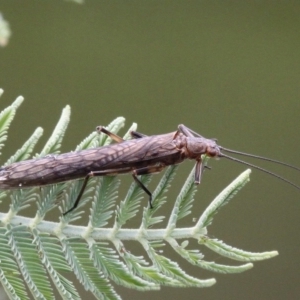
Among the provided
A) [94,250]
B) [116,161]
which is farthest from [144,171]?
[94,250]

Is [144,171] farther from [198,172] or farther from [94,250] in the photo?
[94,250]

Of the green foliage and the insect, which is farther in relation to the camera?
the insect

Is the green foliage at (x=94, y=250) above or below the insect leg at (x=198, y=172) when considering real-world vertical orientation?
below

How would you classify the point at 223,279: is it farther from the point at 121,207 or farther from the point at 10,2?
the point at 121,207

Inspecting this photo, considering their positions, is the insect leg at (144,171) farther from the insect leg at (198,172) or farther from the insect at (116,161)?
the insect leg at (198,172)

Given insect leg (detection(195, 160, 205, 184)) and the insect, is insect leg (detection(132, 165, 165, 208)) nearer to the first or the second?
the insect

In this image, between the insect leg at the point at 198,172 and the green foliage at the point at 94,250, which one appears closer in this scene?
the green foliage at the point at 94,250

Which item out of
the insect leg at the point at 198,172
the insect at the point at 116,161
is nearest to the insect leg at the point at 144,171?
the insect at the point at 116,161

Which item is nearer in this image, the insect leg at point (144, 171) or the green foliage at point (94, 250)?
the green foliage at point (94, 250)

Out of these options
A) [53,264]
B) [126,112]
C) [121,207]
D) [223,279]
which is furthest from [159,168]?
[223,279]

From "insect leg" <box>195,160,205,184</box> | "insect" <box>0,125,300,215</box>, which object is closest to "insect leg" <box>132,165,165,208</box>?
"insect" <box>0,125,300,215</box>
